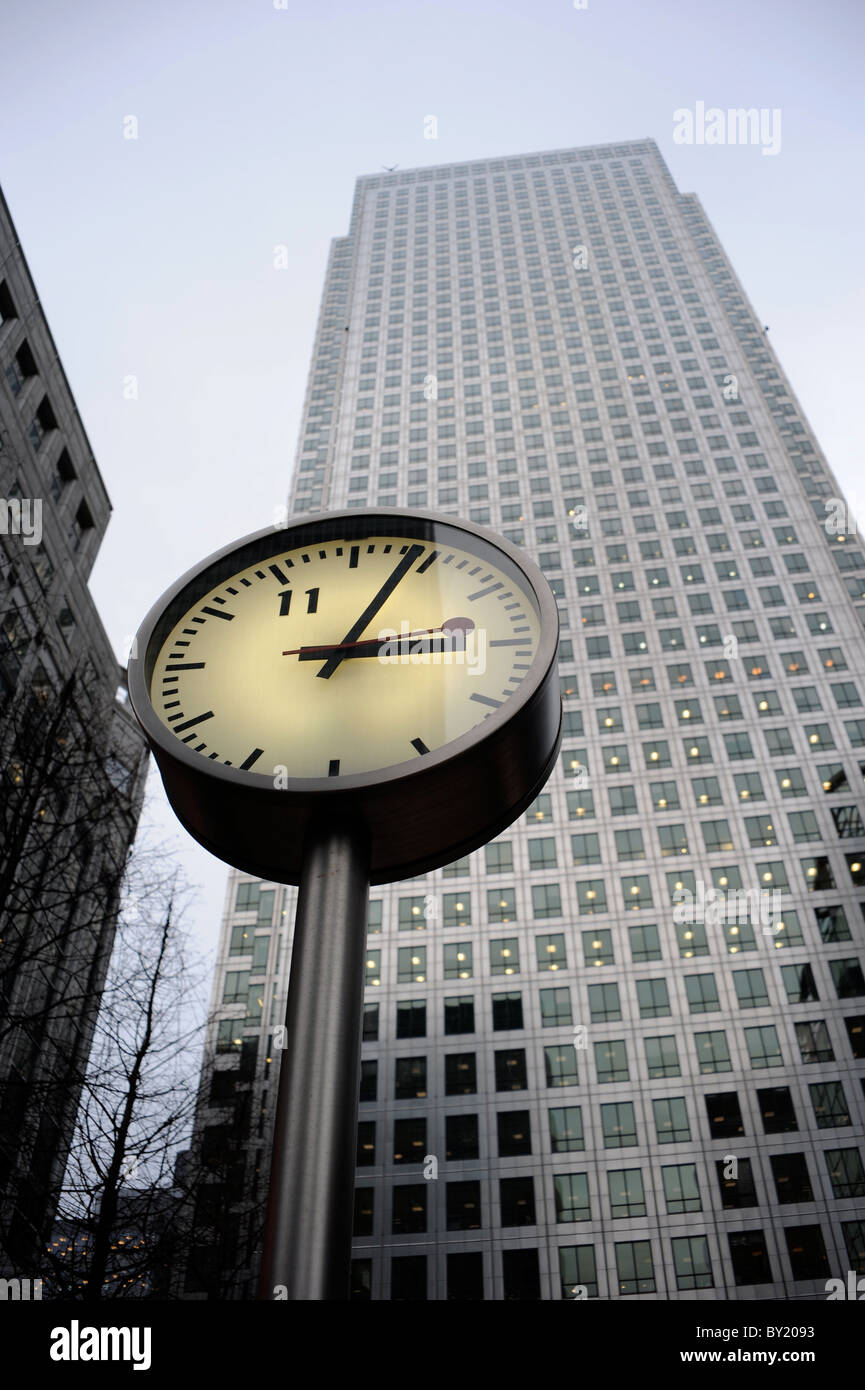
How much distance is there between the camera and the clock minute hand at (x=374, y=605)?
2768 millimetres

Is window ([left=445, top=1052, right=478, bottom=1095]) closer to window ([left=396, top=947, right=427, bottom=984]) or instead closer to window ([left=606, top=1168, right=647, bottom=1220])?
window ([left=396, top=947, right=427, bottom=984])

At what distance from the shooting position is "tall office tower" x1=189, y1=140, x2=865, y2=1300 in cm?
4206

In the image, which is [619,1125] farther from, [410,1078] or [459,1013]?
[410,1078]

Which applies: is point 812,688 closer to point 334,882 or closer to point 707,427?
point 707,427

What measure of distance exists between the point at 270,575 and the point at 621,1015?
160 ft

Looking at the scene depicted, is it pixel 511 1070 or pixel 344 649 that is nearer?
pixel 344 649

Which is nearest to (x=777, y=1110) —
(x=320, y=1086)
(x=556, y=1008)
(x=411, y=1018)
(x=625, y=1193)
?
(x=625, y=1193)

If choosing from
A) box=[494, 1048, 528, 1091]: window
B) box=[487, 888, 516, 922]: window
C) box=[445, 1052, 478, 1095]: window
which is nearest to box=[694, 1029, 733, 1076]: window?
box=[494, 1048, 528, 1091]: window

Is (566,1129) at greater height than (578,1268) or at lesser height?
greater

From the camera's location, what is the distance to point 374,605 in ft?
9.51

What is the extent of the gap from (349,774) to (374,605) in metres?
0.67

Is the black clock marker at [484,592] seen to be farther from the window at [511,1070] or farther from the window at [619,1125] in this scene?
the window at [511,1070]

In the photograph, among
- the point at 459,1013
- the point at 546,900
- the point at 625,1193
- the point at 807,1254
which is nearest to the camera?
the point at 807,1254

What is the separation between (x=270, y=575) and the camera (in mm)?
3098
